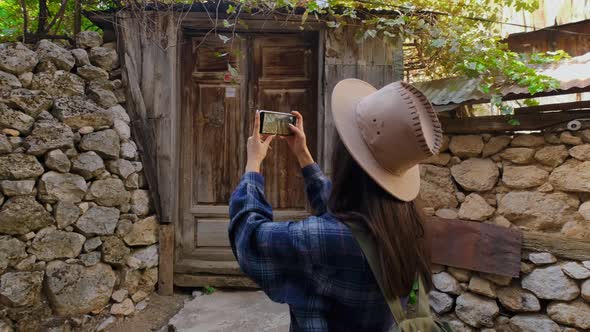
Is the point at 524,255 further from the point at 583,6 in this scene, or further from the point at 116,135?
the point at 583,6

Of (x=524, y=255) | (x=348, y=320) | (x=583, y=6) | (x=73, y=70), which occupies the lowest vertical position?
(x=524, y=255)

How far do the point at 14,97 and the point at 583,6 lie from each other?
629 centimetres

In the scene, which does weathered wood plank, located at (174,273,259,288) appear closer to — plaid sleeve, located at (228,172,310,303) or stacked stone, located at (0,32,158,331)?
stacked stone, located at (0,32,158,331)

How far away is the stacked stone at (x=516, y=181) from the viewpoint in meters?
2.69

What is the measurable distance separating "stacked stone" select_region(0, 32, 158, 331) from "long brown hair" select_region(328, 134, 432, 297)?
2.58m

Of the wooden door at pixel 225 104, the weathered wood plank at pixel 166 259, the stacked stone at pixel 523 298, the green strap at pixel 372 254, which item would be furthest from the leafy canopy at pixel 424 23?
the green strap at pixel 372 254

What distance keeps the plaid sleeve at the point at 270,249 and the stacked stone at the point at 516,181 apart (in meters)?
2.39

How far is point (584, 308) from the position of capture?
2.58m

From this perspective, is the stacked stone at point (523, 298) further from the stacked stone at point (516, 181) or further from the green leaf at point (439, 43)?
the green leaf at point (439, 43)

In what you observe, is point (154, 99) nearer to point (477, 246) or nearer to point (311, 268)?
point (477, 246)

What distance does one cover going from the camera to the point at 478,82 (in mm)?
3061

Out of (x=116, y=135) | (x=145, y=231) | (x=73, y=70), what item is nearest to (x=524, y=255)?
(x=145, y=231)

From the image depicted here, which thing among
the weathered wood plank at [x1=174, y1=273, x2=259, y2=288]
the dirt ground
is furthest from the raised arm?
the weathered wood plank at [x1=174, y1=273, x2=259, y2=288]

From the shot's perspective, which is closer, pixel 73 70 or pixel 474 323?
pixel 474 323
